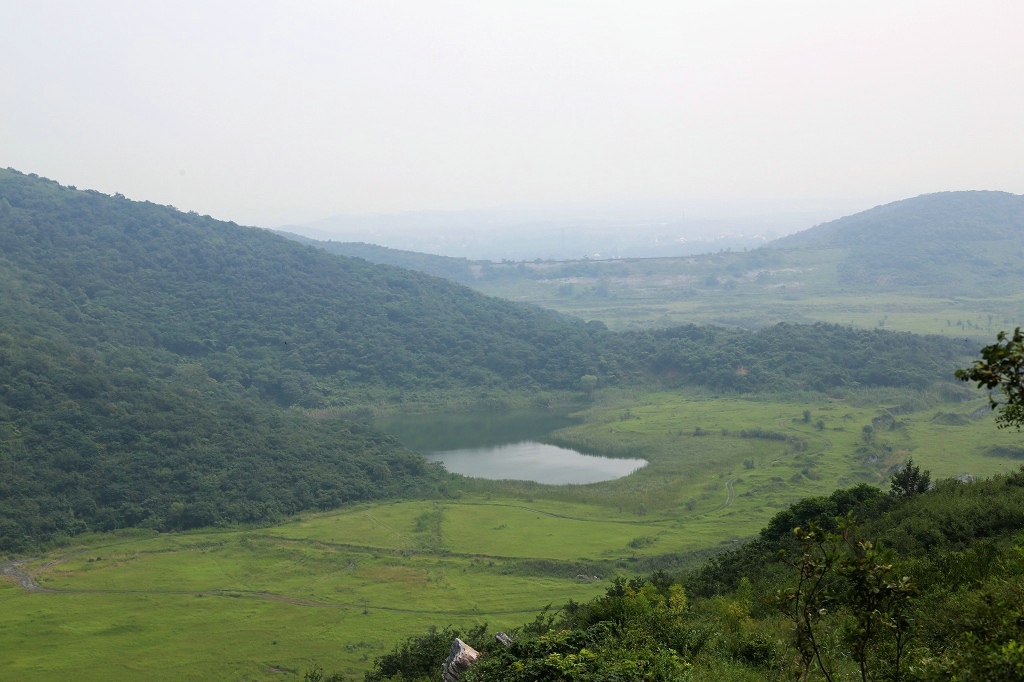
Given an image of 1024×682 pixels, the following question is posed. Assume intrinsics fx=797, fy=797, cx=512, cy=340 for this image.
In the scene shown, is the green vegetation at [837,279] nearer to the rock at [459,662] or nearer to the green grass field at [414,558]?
the green grass field at [414,558]

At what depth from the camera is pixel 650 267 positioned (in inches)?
5108

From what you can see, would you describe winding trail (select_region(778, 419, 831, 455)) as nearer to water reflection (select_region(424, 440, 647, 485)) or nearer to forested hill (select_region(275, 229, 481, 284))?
water reflection (select_region(424, 440, 647, 485))

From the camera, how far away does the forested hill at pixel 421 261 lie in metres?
136

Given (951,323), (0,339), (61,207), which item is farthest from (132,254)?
(951,323)

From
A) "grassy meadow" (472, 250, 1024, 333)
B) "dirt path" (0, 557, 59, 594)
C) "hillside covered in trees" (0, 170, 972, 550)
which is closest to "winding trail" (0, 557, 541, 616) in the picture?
"dirt path" (0, 557, 59, 594)

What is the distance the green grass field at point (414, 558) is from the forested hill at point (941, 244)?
74.5m

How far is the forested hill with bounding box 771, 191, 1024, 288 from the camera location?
113750mm

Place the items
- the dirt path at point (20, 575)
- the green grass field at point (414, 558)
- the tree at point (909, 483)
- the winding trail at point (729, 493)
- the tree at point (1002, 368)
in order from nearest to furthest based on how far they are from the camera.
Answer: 1. the tree at point (1002, 368)
2. the green grass field at point (414, 558)
3. the tree at point (909, 483)
4. the dirt path at point (20, 575)
5. the winding trail at point (729, 493)

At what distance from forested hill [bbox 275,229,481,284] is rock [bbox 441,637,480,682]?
122715mm

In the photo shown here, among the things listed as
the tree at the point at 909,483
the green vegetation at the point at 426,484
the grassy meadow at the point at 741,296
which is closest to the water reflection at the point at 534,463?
the green vegetation at the point at 426,484

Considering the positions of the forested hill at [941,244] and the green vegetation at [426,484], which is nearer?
the green vegetation at [426,484]

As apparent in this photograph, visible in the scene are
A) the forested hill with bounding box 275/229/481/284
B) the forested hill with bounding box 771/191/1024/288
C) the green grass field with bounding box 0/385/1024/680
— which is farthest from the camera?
the forested hill with bounding box 275/229/481/284

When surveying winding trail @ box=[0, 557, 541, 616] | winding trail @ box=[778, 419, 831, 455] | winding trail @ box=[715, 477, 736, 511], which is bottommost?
winding trail @ box=[0, 557, 541, 616]

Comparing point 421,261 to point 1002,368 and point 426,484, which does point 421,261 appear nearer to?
point 426,484
